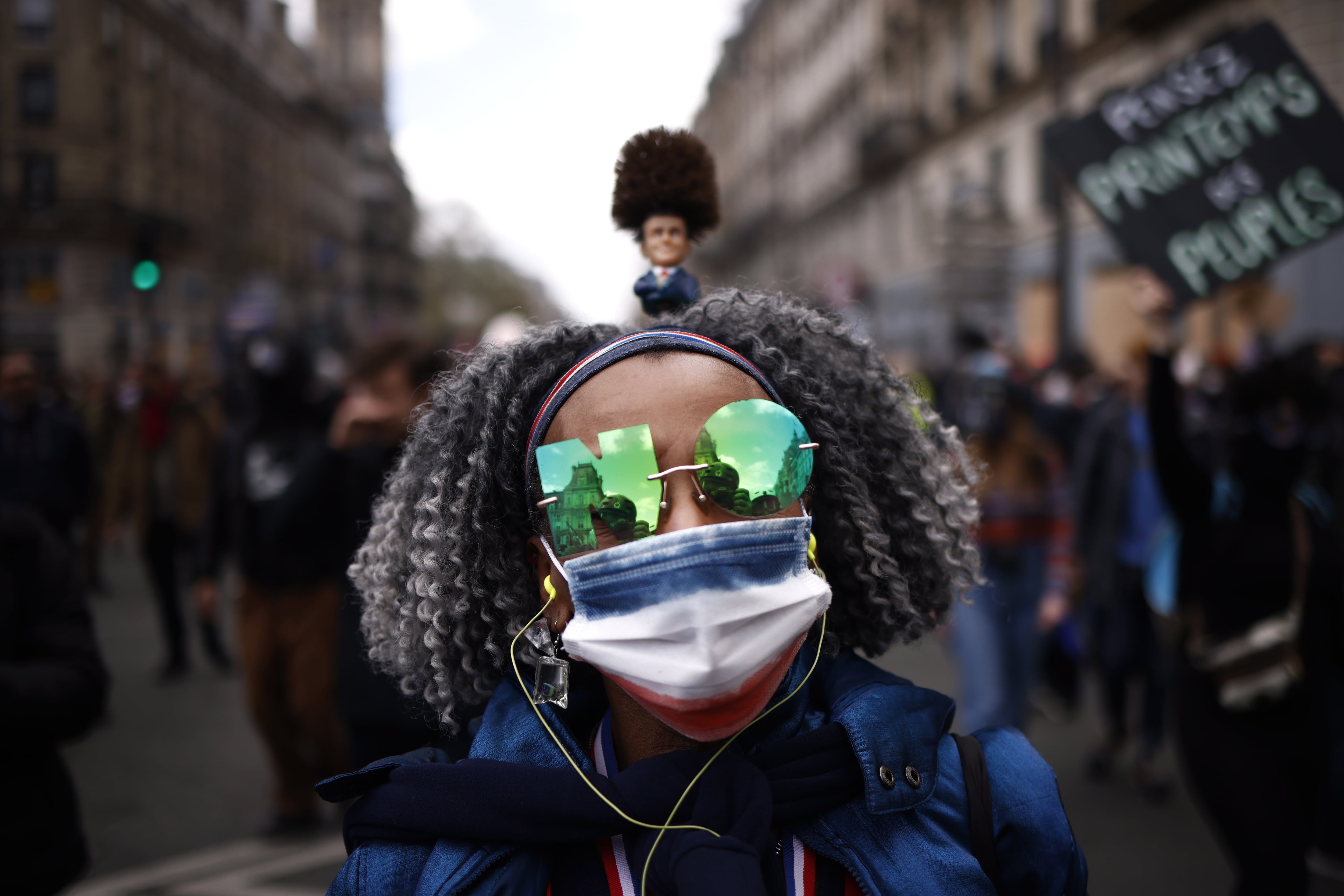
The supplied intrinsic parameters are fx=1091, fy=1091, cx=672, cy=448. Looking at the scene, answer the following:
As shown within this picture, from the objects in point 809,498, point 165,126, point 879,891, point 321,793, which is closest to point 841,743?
point 879,891

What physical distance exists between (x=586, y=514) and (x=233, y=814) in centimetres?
443

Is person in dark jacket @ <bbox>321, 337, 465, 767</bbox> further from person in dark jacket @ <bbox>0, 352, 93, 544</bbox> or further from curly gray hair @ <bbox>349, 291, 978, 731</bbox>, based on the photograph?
person in dark jacket @ <bbox>0, 352, 93, 544</bbox>

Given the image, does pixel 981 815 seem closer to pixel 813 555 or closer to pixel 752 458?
→ pixel 813 555

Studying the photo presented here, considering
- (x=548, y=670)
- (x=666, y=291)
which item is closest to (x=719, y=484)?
(x=548, y=670)

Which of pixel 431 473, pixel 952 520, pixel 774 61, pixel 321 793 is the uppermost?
pixel 774 61

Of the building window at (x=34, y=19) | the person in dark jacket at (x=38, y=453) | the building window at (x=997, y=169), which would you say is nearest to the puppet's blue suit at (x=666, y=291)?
the building window at (x=34, y=19)

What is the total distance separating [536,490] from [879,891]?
706 millimetres

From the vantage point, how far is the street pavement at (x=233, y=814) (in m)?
4.30

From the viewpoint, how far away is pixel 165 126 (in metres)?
11.1

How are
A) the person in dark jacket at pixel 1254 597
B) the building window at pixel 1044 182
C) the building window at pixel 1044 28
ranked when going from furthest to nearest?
the building window at pixel 1044 28 < the building window at pixel 1044 182 < the person in dark jacket at pixel 1254 597

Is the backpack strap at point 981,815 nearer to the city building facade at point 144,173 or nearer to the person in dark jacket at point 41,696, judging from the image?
the person in dark jacket at point 41,696

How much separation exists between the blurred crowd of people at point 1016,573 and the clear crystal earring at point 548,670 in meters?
0.20

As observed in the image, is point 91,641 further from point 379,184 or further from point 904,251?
point 379,184

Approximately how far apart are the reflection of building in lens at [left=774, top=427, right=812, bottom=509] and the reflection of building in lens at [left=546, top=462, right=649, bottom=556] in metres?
0.19
